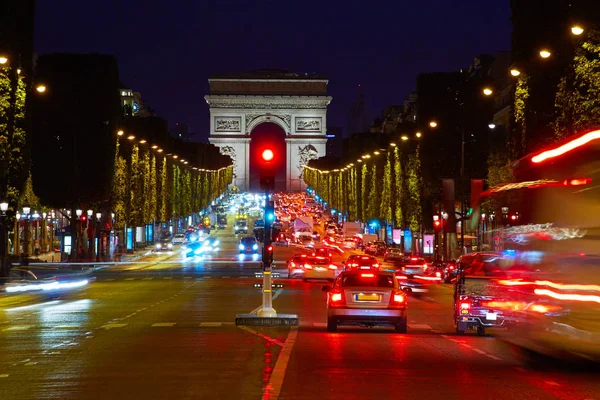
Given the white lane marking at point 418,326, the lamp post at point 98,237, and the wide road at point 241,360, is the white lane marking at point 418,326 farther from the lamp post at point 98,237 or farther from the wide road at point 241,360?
the lamp post at point 98,237

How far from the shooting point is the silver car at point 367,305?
24.5 m

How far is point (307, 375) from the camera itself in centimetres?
1614

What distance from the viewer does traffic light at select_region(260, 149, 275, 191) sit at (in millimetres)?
26078

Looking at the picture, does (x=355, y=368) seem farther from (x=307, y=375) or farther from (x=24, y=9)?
(x=24, y=9)

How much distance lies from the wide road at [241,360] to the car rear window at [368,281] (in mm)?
1014

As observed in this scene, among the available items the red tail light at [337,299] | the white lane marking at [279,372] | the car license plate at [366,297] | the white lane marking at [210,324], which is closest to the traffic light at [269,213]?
the white lane marking at [210,324]

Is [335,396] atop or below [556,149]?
below

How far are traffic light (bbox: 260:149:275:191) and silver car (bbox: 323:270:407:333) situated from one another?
128 inches

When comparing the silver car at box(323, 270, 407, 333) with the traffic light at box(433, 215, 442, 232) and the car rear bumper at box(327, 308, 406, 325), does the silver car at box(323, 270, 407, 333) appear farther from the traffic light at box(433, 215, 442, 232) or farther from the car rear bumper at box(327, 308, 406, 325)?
the traffic light at box(433, 215, 442, 232)

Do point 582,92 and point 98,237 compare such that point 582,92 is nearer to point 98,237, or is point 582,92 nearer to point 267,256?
point 267,256

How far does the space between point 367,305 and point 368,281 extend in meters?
0.73

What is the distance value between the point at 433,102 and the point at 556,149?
217ft

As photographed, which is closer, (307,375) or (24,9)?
(307,375)

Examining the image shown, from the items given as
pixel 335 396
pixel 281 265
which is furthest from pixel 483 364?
pixel 281 265
